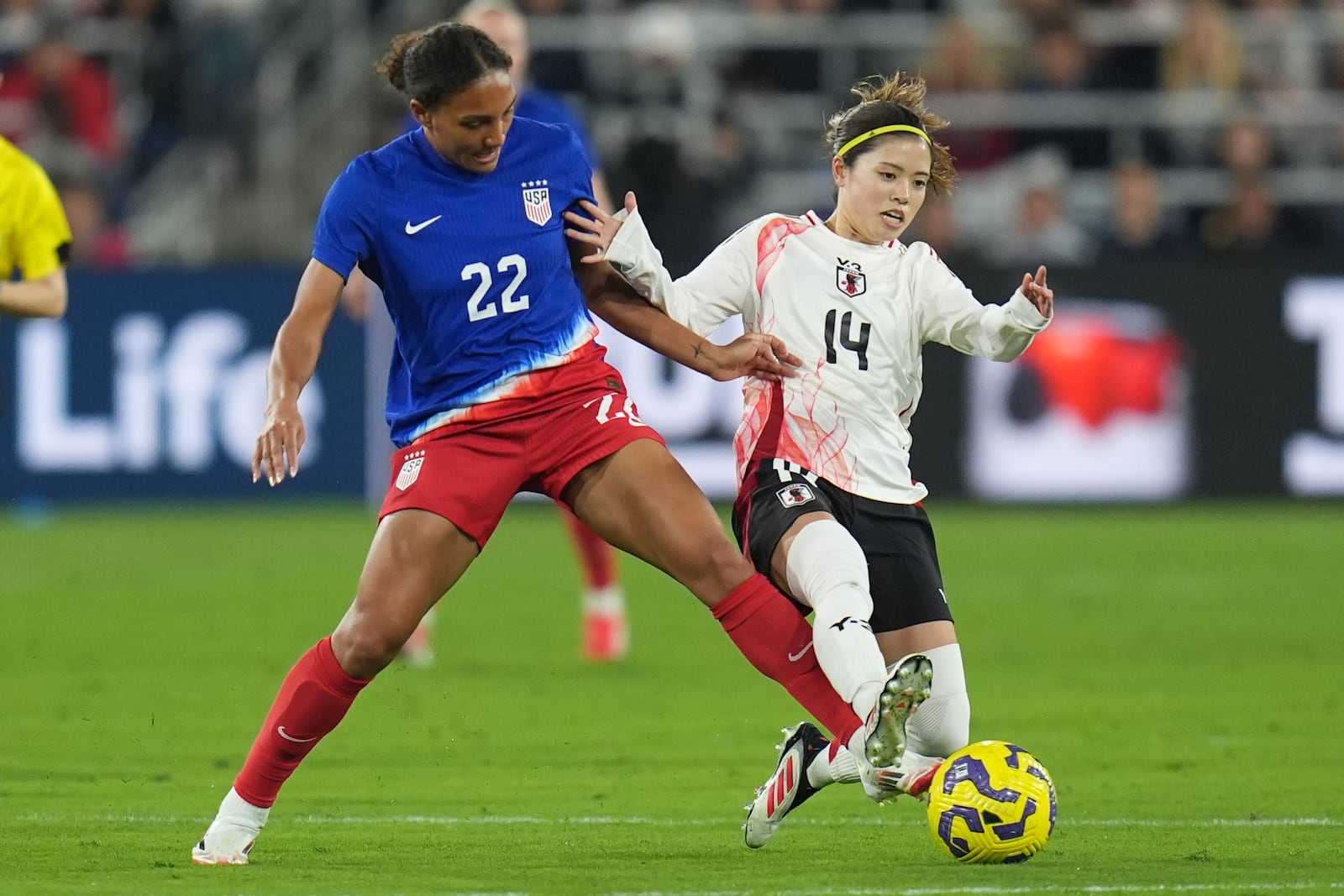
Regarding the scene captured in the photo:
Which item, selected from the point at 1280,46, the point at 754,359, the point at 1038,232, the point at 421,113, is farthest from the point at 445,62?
the point at 1280,46

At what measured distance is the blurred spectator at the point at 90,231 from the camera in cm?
1666

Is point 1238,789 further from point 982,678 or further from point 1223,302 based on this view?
point 1223,302

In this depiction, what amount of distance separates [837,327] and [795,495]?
496 millimetres

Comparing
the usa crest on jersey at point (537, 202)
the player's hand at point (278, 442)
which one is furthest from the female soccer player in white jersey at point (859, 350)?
the player's hand at point (278, 442)

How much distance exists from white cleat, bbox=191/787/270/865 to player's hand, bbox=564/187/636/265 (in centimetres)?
171

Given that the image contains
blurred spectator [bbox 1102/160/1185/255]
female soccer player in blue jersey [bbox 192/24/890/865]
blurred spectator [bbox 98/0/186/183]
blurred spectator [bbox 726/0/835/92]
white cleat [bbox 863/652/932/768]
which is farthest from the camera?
blurred spectator [bbox 98/0/186/183]

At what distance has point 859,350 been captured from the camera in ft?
20.1

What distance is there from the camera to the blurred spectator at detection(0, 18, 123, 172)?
17.3 metres

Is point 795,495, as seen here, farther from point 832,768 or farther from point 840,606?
point 832,768

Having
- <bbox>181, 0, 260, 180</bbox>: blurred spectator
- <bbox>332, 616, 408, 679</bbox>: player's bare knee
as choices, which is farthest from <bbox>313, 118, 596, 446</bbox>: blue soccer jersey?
<bbox>181, 0, 260, 180</bbox>: blurred spectator

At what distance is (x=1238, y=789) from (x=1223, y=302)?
9.29 metres

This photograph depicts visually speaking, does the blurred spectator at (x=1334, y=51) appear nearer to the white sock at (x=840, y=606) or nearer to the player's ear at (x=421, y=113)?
the white sock at (x=840, y=606)

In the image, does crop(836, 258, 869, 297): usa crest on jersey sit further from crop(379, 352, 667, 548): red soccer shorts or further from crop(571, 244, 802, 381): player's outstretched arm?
crop(379, 352, 667, 548): red soccer shorts

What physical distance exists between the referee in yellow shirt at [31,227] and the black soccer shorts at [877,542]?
281 cm
